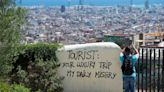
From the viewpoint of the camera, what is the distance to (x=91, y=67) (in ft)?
40.0

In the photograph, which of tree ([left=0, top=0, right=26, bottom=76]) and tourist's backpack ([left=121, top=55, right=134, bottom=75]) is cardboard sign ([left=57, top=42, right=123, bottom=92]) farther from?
tree ([left=0, top=0, right=26, bottom=76])

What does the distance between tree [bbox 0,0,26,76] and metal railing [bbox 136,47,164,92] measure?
407 cm

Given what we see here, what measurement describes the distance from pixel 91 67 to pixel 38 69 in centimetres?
124

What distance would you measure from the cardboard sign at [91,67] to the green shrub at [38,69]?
0.25m

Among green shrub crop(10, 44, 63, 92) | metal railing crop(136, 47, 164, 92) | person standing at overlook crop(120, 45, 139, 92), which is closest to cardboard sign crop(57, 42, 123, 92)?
green shrub crop(10, 44, 63, 92)

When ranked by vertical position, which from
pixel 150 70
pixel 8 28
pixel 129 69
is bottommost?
pixel 150 70

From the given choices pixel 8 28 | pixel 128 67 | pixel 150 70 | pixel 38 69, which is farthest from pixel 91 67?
pixel 8 28

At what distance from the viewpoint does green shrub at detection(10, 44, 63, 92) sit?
1198 centimetres

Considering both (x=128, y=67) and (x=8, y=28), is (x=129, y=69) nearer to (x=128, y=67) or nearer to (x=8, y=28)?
(x=128, y=67)

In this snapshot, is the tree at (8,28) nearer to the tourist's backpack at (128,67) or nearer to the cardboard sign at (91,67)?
the tourist's backpack at (128,67)

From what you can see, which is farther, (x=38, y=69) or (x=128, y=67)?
(x=38, y=69)

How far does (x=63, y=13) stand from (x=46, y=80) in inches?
3002

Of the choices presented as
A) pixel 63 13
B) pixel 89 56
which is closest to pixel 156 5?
pixel 63 13

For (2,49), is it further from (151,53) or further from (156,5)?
(156,5)
